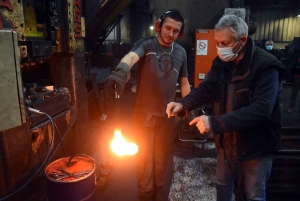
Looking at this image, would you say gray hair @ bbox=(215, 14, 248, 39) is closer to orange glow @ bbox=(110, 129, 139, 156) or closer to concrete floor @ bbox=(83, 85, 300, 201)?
orange glow @ bbox=(110, 129, 139, 156)

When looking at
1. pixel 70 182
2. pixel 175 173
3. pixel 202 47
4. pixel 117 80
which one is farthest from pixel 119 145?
pixel 202 47

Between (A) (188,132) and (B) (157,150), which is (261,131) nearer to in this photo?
(B) (157,150)

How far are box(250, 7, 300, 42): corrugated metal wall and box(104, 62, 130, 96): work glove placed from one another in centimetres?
1960

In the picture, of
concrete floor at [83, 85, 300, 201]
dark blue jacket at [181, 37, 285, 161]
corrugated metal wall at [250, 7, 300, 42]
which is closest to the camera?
dark blue jacket at [181, 37, 285, 161]

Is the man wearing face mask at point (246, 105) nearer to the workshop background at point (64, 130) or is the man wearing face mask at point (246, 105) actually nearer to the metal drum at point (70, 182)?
the workshop background at point (64, 130)

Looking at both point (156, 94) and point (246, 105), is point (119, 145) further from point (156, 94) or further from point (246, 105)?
point (246, 105)

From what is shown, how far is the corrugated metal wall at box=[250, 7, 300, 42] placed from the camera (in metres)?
18.6

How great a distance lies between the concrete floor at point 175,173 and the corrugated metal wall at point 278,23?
50.9 feet

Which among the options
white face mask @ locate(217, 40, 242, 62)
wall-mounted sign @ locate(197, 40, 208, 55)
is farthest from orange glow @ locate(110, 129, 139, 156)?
wall-mounted sign @ locate(197, 40, 208, 55)

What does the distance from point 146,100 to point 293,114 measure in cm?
594

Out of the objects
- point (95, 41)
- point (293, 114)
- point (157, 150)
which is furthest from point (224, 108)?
point (95, 41)

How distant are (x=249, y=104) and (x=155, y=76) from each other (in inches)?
51.7

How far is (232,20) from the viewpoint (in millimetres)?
2201

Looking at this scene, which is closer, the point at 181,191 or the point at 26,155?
the point at 26,155
